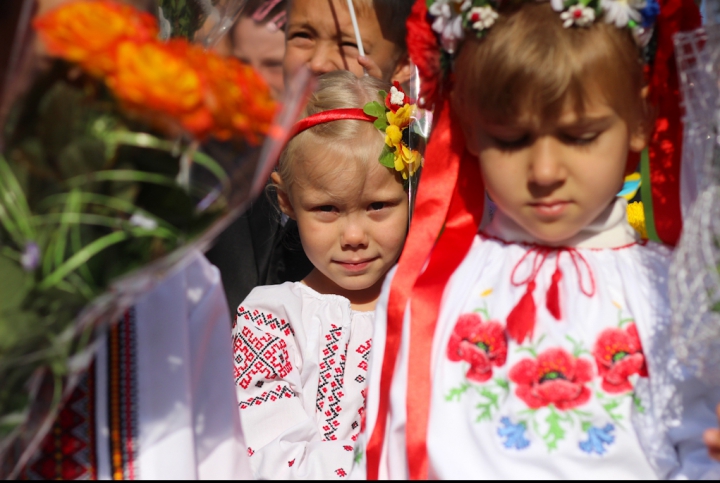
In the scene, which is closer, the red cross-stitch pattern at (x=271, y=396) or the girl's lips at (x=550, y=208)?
the girl's lips at (x=550, y=208)

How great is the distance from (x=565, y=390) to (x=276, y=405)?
1016 millimetres

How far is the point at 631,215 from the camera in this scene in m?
2.69

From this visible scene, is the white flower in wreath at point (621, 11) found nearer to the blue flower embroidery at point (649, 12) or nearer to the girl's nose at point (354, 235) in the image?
the blue flower embroidery at point (649, 12)

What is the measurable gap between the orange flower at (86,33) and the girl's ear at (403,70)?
1750 mm

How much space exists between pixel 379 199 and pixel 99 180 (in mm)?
1405

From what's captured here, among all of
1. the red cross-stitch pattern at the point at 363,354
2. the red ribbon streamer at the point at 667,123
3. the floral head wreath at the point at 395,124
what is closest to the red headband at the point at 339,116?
the floral head wreath at the point at 395,124

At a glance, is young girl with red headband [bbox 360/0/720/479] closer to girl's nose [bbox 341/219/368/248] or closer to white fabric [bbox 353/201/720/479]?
white fabric [bbox 353/201/720/479]

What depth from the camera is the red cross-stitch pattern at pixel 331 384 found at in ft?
8.40

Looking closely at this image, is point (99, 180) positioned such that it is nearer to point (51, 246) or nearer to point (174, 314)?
point (51, 246)

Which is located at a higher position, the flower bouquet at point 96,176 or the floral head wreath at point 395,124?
the floral head wreath at point 395,124

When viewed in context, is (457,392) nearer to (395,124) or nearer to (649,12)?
(649,12)

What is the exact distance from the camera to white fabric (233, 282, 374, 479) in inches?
94.0

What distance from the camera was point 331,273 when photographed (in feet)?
8.98

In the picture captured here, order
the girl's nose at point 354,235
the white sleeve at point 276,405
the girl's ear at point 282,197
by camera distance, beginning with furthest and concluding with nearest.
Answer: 1. the girl's ear at point 282,197
2. the girl's nose at point 354,235
3. the white sleeve at point 276,405
